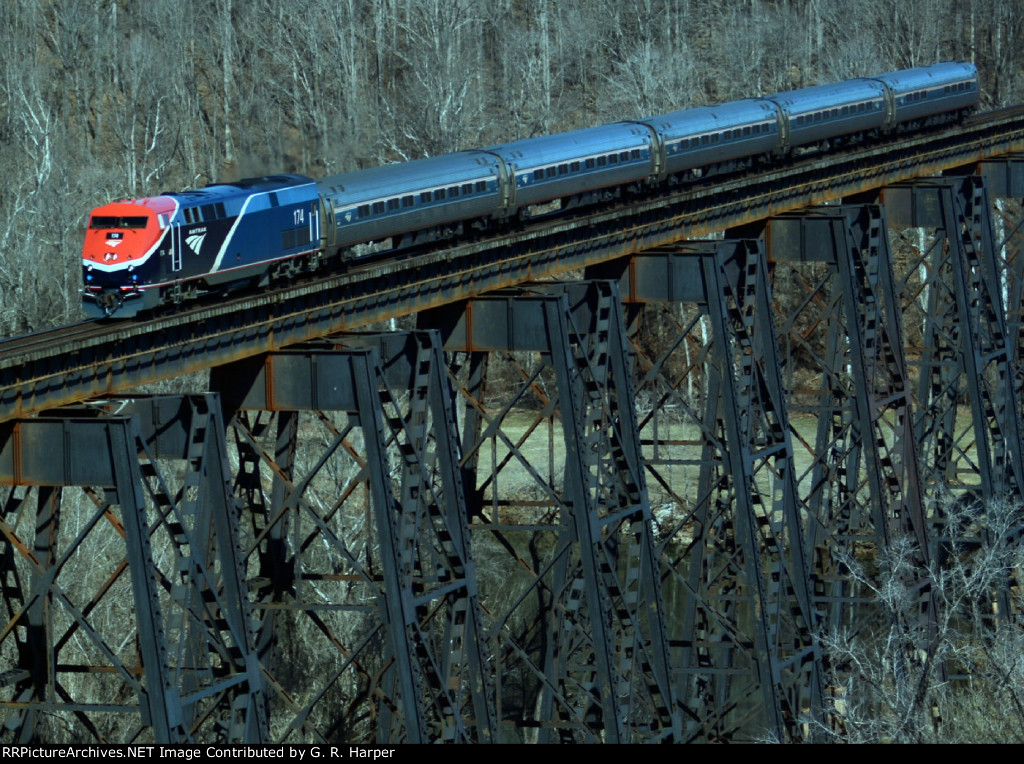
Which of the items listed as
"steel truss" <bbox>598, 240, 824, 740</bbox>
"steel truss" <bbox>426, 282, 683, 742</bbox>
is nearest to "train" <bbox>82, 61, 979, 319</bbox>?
"steel truss" <bbox>426, 282, 683, 742</bbox>

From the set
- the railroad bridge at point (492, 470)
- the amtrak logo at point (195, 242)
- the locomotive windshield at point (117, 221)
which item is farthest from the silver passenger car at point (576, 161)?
the locomotive windshield at point (117, 221)

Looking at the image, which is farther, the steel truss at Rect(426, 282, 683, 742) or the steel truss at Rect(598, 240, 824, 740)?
the steel truss at Rect(598, 240, 824, 740)

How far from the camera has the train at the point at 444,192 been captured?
24016 mm

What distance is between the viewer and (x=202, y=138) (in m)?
61.8

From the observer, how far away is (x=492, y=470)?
2925 cm

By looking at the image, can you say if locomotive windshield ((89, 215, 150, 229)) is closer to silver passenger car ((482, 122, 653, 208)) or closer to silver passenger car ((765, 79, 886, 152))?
silver passenger car ((482, 122, 653, 208))

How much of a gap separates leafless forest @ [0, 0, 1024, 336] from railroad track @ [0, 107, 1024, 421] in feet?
71.4

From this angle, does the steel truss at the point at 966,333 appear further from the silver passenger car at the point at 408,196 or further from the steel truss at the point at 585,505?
the steel truss at the point at 585,505

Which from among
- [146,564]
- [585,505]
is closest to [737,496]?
[585,505]

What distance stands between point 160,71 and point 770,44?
21.4 metres

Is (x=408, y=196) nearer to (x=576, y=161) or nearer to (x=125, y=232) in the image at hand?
(x=576, y=161)

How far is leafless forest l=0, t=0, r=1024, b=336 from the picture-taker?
57.3 meters

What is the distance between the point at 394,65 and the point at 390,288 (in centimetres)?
3938
